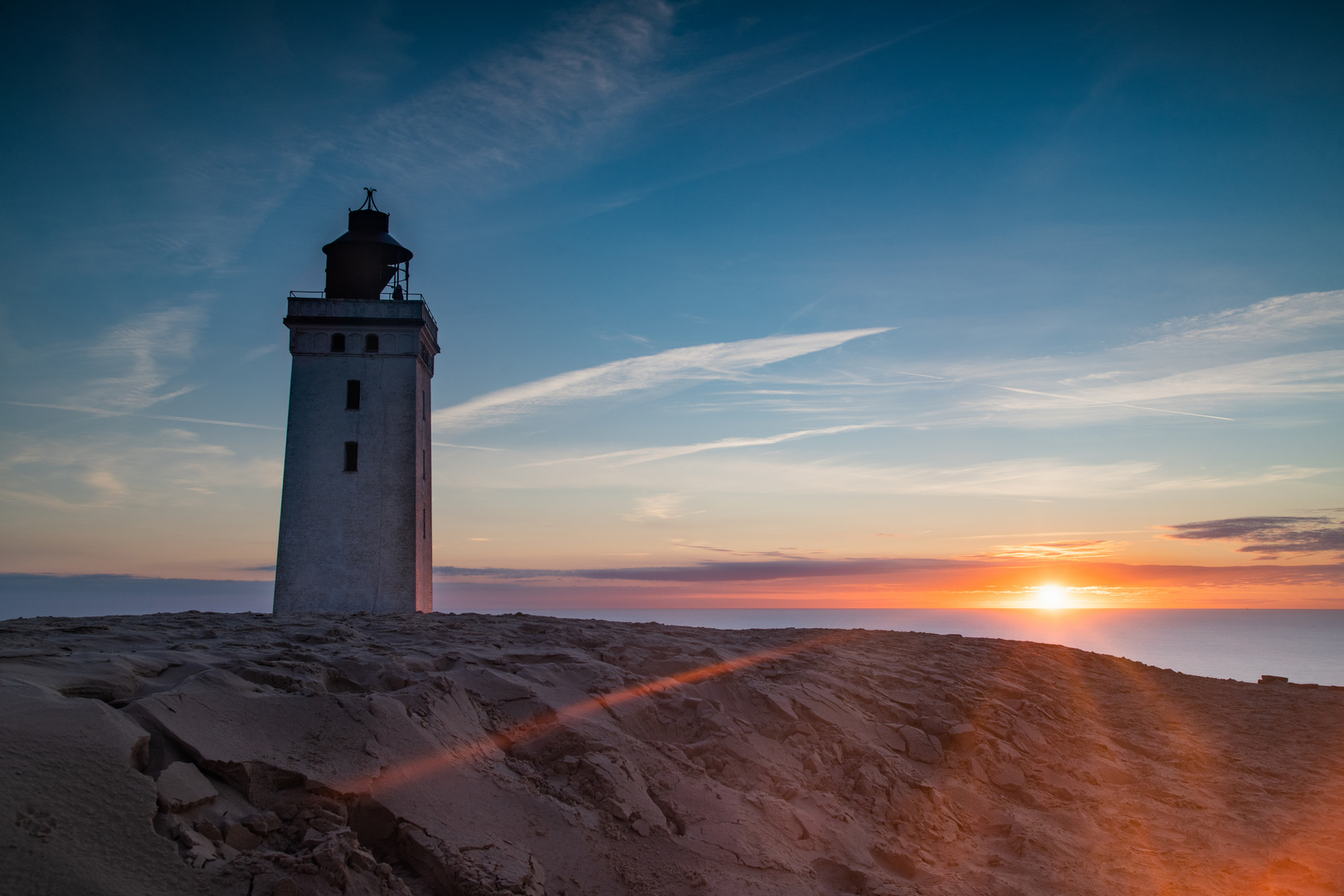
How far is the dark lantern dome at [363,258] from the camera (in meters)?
20.9

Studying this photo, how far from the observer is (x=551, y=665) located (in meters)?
7.72

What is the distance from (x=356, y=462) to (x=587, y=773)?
48.2 ft

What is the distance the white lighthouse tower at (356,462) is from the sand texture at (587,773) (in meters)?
7.20

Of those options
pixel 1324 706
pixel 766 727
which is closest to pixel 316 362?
pixel 766 727

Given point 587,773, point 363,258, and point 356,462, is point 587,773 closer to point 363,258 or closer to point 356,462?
point 356,462

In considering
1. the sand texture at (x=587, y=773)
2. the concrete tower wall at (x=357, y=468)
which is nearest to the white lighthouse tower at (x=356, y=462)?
the concrete tower wall at (x=357, y=468)

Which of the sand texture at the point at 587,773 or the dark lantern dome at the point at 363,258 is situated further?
the dark lantern dome at the point at 363,258

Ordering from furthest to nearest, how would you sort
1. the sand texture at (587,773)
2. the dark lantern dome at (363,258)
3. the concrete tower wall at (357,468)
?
the dark lantern dome at (363,258) → the concrete tower wall at (357,468) → the sand texture at (587,773)

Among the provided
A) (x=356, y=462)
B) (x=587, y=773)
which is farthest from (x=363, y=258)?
(x=587, y=773)

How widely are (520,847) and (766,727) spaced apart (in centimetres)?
340

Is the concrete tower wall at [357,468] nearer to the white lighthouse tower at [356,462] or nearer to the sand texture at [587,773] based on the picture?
the white lighthouse tower at [356,462]

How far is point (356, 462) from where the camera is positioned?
18.5 m

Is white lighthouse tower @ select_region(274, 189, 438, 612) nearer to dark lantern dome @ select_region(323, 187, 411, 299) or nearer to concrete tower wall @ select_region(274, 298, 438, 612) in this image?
concrete tower wall @ select_region(274, 298, 438, 612)

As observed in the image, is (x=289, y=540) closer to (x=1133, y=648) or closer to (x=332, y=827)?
(x=332, y=827)
